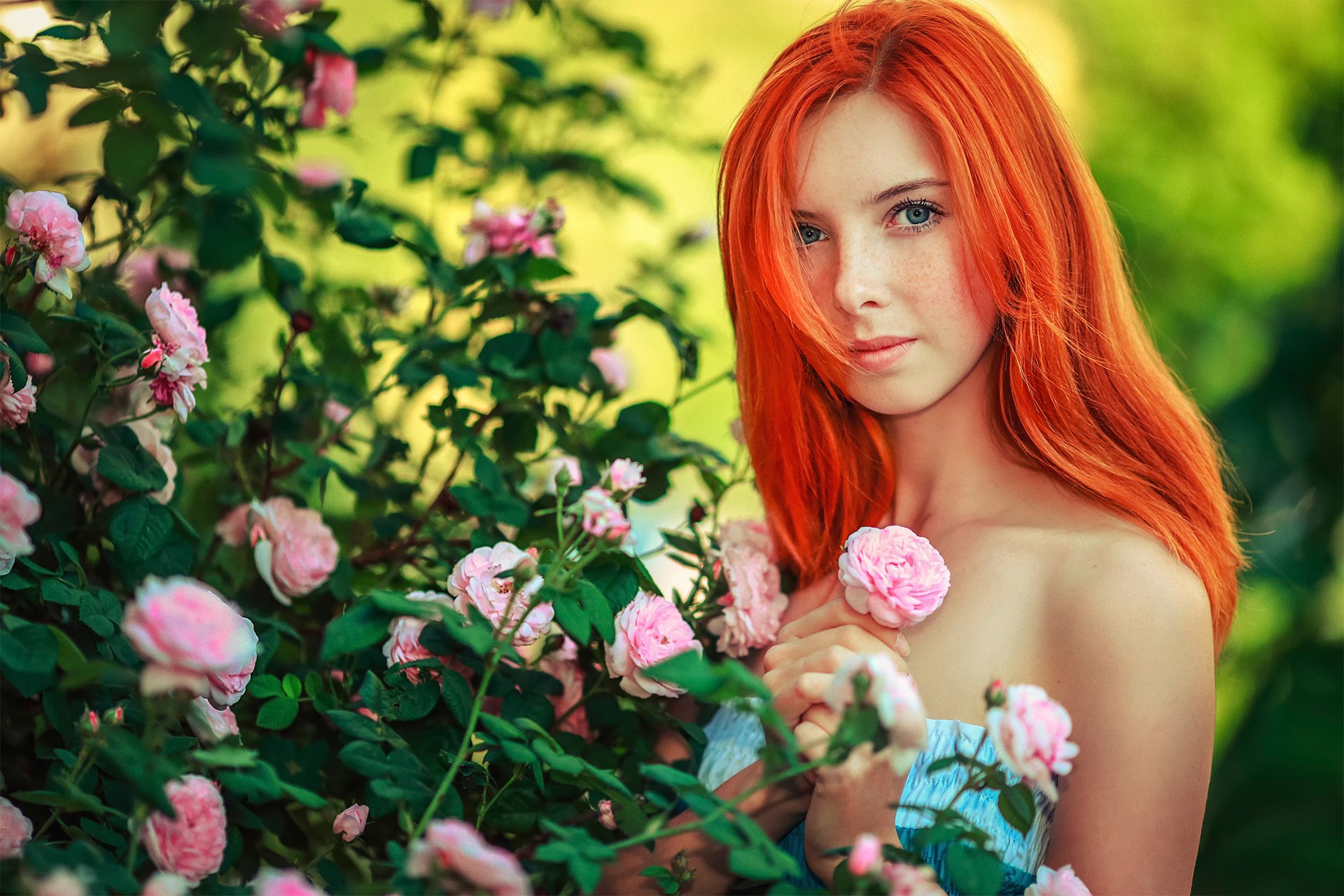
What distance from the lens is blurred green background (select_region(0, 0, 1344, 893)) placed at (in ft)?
8.18

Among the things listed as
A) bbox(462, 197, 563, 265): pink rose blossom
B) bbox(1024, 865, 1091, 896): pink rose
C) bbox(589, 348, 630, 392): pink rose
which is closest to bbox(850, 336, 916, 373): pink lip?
bbox(589, 348, 630, 392): pink rose

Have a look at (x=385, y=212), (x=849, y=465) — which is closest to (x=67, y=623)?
(x=385, y=212)

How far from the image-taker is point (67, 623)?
1.18m

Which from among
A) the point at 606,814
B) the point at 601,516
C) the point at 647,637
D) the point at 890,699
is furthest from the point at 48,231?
the point at 890,699

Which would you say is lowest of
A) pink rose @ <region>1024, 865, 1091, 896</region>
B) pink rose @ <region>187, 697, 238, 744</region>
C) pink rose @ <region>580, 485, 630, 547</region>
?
pink rose @ <region>187, 697, 238, 744</region>

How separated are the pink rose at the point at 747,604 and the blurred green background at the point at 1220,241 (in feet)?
3.75

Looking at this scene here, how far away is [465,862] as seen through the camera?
70 centimetres

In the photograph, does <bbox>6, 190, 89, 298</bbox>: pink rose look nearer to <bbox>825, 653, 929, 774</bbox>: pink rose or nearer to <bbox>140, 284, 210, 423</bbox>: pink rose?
<bbox>140, 284, 210, 423</bbox>: pink rose

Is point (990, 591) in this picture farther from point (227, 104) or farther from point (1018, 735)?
point (227, 104)

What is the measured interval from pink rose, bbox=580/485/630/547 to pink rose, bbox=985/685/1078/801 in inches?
15.6

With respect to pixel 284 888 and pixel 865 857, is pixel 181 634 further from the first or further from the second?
pixel 865 857

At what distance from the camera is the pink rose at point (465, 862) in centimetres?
68

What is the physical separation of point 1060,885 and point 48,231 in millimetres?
1228

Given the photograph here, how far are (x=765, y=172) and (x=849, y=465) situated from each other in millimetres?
467
